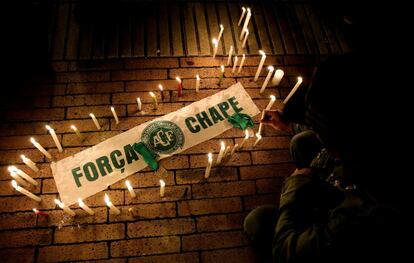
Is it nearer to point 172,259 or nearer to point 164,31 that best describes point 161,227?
point 172,259

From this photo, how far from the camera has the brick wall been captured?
120 inches

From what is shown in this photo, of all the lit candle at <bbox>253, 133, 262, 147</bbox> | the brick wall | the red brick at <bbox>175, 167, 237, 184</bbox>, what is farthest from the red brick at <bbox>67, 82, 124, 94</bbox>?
the lit candle at <bbox>253, 133, 262, 147</bbox>

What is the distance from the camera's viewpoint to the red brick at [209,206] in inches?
129

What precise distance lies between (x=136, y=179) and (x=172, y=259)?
36.9 inches

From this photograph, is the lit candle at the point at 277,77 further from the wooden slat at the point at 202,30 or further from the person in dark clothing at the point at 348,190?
the person in dark clothing at the point at 348,190

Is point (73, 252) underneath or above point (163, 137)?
underneath

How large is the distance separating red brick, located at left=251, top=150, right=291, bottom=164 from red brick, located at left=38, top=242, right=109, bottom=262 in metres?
1.91

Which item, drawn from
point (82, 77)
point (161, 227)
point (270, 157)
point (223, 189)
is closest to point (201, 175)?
point (223, 189)

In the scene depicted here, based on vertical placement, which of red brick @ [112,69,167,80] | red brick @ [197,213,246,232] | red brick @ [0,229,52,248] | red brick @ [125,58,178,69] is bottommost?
red brick @ [197,213,246,232]

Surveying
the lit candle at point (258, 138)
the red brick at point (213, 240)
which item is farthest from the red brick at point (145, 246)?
the lit candle at point (258, 138)

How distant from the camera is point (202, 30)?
15.1 ft

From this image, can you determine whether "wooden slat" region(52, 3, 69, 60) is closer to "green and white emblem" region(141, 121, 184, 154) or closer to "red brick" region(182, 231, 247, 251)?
"green and white emblem" region(141, 121, 184, 154)

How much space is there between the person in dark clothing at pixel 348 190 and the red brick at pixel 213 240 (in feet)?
3.11

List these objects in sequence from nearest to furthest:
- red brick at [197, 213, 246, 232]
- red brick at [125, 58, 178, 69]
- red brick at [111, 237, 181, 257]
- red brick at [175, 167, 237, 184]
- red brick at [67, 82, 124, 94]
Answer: red brick at [111, 237, 181, 257], red brick at [197, 213, 246, 232], red brick at [175, 167, 237, 184], red brick at [67, 82, 124, 94], red brick at [125, 58, 178, 69]
